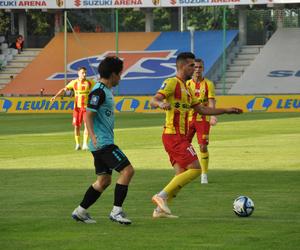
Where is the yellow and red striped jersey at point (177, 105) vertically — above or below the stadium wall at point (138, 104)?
above

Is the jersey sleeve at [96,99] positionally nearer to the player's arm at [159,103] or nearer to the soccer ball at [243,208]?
the player's arm at [159,103]

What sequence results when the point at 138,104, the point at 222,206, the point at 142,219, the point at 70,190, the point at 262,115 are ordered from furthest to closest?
the point at 138,104 < the point at 262,115 < the point at 70,190 < the point at 222,206 < the point at 142,219

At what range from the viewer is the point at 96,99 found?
39.9ft

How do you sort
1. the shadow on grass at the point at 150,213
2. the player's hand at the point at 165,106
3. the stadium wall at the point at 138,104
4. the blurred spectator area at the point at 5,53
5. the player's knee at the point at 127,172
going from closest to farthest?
1. the shadow on grass at the point at 150,213
2. the player's knee at the point at 127,172
3. the player's hand at the point at 165,106
4. the stadium wall at the point at 138,104
5. the blurred spectator area at the point at 5,53

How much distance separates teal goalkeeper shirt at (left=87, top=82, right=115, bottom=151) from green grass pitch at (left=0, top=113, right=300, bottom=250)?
3.44 ft

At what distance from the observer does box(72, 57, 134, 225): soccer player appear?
12164mm

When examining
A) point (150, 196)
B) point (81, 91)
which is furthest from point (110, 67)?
point (81, 91)

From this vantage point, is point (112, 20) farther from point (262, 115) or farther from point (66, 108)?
point (262, 115)

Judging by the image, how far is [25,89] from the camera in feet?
195

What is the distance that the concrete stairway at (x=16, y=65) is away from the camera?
60.9m

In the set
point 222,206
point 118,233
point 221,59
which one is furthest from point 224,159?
point 221,59

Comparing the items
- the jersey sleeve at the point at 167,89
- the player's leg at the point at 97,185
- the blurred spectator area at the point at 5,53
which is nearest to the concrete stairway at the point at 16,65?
the blurred spectator area at the point at 5,53

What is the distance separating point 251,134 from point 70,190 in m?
16.6

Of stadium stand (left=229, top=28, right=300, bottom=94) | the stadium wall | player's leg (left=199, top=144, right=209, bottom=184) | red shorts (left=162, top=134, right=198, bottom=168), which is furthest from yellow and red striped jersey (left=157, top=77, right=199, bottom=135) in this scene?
stadium stand (left=229, top=28, right=300, bottom=94)
